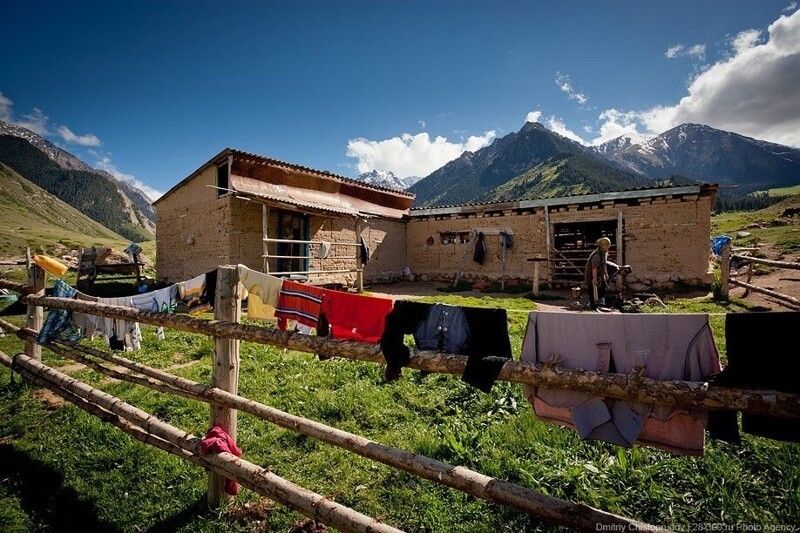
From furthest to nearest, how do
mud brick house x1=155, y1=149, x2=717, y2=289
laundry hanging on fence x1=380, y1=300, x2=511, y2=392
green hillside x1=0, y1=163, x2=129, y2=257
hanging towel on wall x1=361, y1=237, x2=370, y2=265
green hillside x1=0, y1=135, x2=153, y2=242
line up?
green hillside x1=0, y1=135, x2=153, y2=242 → green hillside x1=0, y1=163, x2=129, y2=257 → hanging towel on wall x1=361, y1=237, x2=370, y2=265 → mud brick house x1=155, y1=149, x2=717, y2=289 → laundry hanging on fence x1=380, y1=300, x2=511, y2=392

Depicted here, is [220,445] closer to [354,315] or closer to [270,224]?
[354,315]

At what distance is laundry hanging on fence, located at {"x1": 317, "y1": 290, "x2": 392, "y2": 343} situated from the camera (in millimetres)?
2625

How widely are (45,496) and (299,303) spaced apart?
291 centimetres

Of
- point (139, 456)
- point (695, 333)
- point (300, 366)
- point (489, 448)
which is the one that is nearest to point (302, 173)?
point (300, 366)

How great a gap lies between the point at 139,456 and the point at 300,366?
2.47 metres

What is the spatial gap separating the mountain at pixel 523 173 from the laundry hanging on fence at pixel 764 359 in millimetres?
99736

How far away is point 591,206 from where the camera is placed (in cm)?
1375

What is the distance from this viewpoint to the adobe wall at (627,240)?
39.3 feet

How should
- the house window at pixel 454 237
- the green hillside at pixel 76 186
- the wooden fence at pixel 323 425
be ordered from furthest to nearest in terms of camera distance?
the green hillside at pixel 76 186 < the house window at pixel 454 237 < the wooden fence at pixel 323 425

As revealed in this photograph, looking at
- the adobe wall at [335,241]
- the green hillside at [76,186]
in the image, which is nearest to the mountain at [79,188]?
the green hillside at [76,186]

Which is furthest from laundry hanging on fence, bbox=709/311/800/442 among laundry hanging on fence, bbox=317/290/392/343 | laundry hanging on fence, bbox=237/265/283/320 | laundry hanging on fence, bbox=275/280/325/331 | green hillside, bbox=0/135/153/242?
green hillside, bbox=0/135/153/242

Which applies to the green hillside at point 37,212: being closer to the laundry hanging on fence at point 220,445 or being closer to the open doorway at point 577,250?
the open doorway at point 577,250

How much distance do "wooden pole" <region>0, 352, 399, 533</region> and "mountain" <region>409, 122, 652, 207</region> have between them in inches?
3954

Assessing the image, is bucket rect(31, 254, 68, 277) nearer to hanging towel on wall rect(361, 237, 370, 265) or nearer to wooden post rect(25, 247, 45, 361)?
wooden post rect(25, 247, 45, 361)
